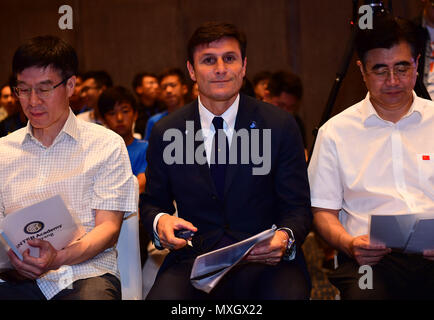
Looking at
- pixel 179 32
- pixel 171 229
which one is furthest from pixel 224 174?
pixel 179 32

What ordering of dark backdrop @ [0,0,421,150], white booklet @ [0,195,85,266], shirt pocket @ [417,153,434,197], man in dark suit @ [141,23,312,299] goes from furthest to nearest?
dark backdrop @ [0,0,421,150], shirt pocket @ [417,153,434,197], man in dark suit @ [141,23,312,299], white booklet @ [0,195,85,266]

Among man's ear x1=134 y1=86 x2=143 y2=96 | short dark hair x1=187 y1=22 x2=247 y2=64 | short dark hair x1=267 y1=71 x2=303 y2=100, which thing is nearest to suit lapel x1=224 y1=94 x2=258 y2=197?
short dark hair x1=187 y1=22 x2=247 y2=64

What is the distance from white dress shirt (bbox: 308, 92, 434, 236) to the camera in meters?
1.96

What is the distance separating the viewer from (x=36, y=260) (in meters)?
1.61

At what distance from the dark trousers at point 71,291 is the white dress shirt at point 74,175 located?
0.06 metres

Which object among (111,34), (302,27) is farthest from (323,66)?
(111,34)

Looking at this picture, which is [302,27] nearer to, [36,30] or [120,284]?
[36,30]

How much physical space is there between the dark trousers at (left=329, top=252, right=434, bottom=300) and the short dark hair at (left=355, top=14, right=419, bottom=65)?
2.64 feet

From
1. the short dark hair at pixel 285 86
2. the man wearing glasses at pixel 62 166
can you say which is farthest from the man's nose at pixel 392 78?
the short dark hair at pixel 285 86

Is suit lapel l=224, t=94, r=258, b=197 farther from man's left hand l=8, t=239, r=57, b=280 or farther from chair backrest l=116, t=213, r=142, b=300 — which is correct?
man's left hand l=8, t=239, r=57, b=280

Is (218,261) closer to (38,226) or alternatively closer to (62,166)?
(38,226)
